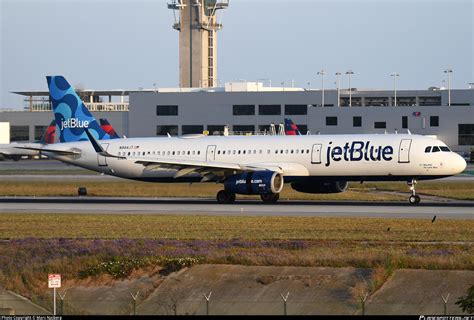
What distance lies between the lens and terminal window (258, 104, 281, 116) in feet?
449

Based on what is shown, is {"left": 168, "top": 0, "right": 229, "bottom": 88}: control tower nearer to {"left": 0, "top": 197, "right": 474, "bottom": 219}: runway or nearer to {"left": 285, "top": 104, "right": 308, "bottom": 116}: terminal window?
{"left": 285, "top": 104, "right": 308, "bottom": 116}: terminal window

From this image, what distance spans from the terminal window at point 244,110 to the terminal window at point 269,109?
43.1 inches

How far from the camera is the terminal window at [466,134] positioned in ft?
398

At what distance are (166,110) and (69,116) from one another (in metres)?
70.6

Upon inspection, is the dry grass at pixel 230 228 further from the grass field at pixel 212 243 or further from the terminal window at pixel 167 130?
the terminal window at pixel 167 130

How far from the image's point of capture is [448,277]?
98.7 ft

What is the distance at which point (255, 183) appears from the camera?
2264 inches

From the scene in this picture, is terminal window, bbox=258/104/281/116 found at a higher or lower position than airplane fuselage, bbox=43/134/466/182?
higher

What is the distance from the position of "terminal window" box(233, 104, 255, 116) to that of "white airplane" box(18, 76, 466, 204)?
7076 centimetres

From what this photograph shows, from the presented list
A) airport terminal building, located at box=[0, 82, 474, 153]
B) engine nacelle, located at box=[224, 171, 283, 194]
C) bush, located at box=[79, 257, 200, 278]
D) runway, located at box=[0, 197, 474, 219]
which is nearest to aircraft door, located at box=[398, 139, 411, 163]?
runway, located at box=[0, 197, 474, 219]

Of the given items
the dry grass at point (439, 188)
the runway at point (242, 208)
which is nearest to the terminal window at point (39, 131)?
the dry grass at point (439, 188)

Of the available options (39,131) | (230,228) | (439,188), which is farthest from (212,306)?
(39,131)

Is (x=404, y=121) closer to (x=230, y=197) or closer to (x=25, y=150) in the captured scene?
(x=25, y=150)

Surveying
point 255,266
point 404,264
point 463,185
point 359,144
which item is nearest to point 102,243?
point 255,266
